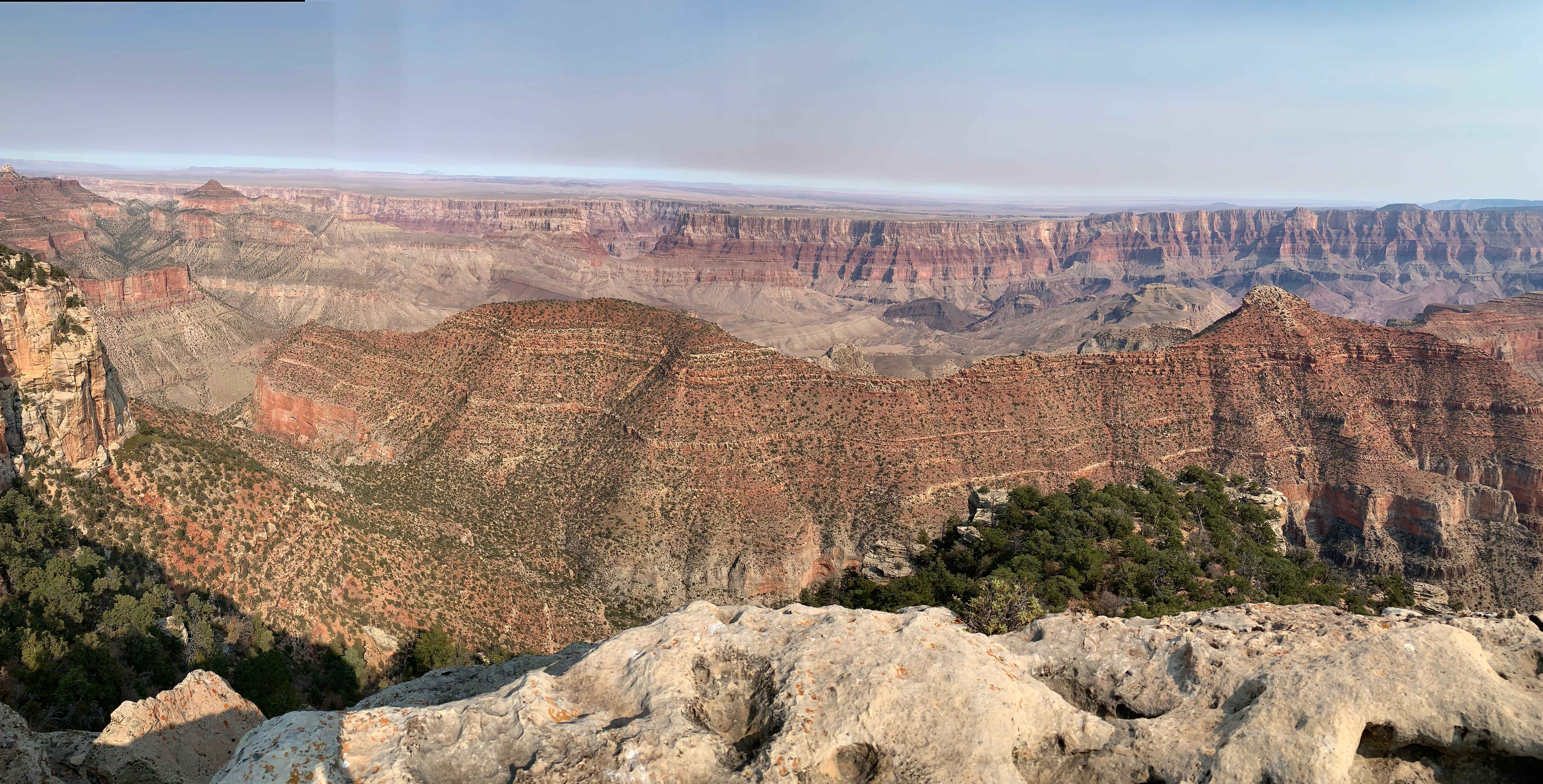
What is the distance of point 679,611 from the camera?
1516cm

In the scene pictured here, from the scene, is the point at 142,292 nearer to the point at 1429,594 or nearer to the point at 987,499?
the point at 987,499

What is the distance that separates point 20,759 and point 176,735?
3.81 m

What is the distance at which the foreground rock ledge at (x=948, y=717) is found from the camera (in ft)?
34.4

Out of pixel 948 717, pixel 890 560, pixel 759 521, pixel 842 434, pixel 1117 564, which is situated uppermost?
pixel 948 717

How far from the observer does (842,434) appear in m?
57.1

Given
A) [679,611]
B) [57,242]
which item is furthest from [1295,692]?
[57,242]

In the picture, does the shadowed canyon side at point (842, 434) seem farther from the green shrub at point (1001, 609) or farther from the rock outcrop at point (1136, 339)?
the rock outcrop at point (1136, 339)

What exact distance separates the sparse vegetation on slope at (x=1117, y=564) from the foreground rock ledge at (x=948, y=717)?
402 inches

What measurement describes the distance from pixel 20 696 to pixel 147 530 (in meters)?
11.5

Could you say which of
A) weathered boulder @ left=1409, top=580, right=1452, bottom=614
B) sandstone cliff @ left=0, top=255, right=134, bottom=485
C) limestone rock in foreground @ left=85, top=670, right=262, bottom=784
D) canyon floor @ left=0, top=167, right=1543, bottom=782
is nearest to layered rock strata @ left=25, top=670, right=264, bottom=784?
limestone rock in foreground @ left=85, top=670, right=262, bottom=784

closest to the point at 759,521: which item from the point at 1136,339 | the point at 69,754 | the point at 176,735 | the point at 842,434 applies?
the point at 842,434

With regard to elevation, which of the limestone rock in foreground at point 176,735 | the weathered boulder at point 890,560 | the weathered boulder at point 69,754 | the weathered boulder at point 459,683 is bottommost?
the weathered boulder at point 890,560

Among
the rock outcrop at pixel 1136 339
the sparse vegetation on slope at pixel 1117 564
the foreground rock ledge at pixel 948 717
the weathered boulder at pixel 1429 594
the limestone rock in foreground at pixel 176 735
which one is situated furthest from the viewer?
the rock outcrop at pixel 1136 339

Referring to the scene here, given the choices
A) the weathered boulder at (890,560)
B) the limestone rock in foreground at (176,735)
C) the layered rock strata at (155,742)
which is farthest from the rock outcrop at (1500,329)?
the layered rock strata at (155,742)
